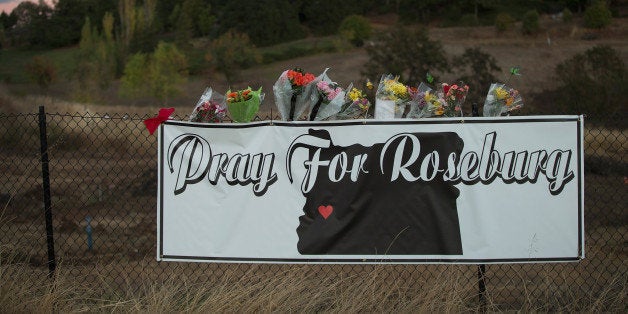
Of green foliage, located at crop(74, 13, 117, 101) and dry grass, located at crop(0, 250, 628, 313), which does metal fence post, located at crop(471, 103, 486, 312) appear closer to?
dry grass, located at crop(0, 250, 628, 313)

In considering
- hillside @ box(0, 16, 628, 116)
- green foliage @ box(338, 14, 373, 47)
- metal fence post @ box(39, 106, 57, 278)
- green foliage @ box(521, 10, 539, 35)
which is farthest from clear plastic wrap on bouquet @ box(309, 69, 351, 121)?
green foliage @ box(521, 10, 539, 35)

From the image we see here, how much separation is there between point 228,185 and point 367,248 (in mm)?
1090

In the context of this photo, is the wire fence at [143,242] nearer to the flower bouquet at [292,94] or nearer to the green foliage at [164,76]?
the flower bouquet at [292,94]

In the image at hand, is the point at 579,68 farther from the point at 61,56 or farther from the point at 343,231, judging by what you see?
the point at 61,56

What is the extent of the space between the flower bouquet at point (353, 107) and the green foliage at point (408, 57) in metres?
22.4

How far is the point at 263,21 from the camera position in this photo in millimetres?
70688

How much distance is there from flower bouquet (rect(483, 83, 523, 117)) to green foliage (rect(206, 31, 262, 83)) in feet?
150

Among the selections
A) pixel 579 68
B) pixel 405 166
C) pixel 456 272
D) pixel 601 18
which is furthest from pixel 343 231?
pixel 601 18

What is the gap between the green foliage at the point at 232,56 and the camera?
171ft

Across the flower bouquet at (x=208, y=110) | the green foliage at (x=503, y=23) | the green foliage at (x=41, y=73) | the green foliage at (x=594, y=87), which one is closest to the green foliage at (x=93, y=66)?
the green foliage at (x=41, y=73)

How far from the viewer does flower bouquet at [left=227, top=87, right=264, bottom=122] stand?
5164mm

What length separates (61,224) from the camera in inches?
456

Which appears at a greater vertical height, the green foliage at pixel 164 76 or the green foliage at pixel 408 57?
the green foliage at pixel 408 57

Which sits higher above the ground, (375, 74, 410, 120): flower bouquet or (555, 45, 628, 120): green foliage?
(375, 74, 410, 120): flower bouquet
